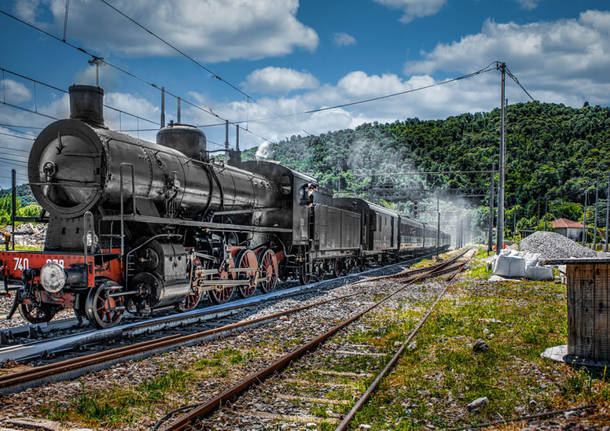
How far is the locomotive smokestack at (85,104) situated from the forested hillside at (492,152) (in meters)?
41.8

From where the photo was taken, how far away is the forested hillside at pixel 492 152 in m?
55.8

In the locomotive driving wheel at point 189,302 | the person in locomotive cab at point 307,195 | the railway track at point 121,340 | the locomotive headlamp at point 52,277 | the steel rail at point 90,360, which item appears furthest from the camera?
the person in locomotive cab at point 307,195

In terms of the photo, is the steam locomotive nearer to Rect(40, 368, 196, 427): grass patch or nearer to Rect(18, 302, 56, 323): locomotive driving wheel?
Rect(18, 302, 56, 323): locomotive driving wheel

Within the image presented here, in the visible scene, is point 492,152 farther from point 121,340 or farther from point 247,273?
point 121,340

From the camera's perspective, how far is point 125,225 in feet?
27.5

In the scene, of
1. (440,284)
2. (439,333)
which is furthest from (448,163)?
(439,333)

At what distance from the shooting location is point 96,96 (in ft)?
27.3

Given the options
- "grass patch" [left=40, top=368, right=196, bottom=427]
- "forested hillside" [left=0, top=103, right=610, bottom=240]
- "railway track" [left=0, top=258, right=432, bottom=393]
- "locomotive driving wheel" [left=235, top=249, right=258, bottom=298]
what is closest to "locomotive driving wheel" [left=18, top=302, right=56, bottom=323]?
"railway track" [left=0, top=258, right=432, bottom=393]

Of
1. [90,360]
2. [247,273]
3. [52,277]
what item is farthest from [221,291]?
[90,360]

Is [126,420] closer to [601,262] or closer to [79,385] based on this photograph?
[79,385]

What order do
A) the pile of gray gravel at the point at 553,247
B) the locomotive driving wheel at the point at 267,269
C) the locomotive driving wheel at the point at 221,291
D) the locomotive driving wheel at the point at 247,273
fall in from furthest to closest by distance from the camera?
the pile of gray gravel at the point at 553,247, the locomotive driving wheel at the point at 267,269, the locomotive driving wheel at the point at 247,273, the locomotive driving wheel at the point at 221,291

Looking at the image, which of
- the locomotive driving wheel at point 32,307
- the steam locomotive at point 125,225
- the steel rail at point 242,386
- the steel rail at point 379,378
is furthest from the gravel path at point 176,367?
the locomotive driving wheel at point 32,307

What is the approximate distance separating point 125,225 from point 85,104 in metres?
2.29

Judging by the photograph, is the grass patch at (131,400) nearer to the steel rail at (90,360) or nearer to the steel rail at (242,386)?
the steel rail at (242,386)
